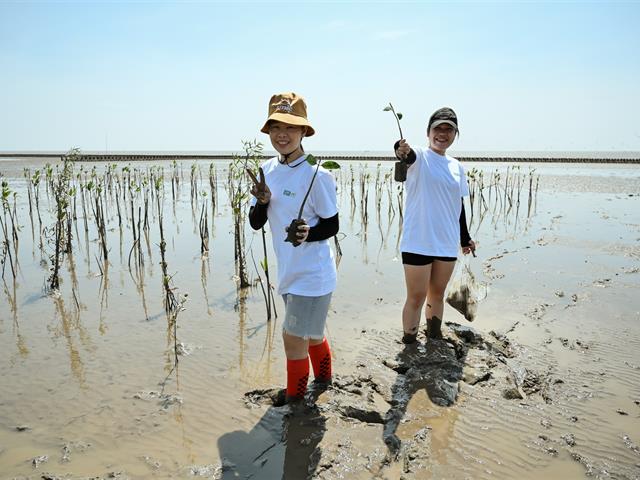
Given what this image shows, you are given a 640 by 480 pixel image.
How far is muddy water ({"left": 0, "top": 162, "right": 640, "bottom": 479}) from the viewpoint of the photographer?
2.71m

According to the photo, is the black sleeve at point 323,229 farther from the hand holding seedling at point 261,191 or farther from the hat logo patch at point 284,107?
the hat logo patch at point 284,107

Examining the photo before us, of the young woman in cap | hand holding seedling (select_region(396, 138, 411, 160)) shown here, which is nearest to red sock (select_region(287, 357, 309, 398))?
the young woman in cap

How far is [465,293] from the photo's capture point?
468 cm

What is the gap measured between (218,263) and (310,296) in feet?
15.2

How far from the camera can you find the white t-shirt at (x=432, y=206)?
3.80 m

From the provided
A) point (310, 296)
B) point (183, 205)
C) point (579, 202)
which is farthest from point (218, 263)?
point (579, 202)

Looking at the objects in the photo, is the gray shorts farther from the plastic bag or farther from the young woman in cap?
the plastic bag

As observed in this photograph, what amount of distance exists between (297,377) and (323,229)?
1.07m

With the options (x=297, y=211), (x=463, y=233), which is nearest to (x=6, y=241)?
(x=297, y=211)

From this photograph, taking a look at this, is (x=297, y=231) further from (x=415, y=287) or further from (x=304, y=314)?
(x=415, y=287)

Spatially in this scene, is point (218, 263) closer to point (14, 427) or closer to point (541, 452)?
point (14, 427)

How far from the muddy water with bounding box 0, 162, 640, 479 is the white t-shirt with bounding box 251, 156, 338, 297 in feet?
3.12

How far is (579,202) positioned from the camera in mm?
13727

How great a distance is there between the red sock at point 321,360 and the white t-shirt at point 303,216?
2.15ft
